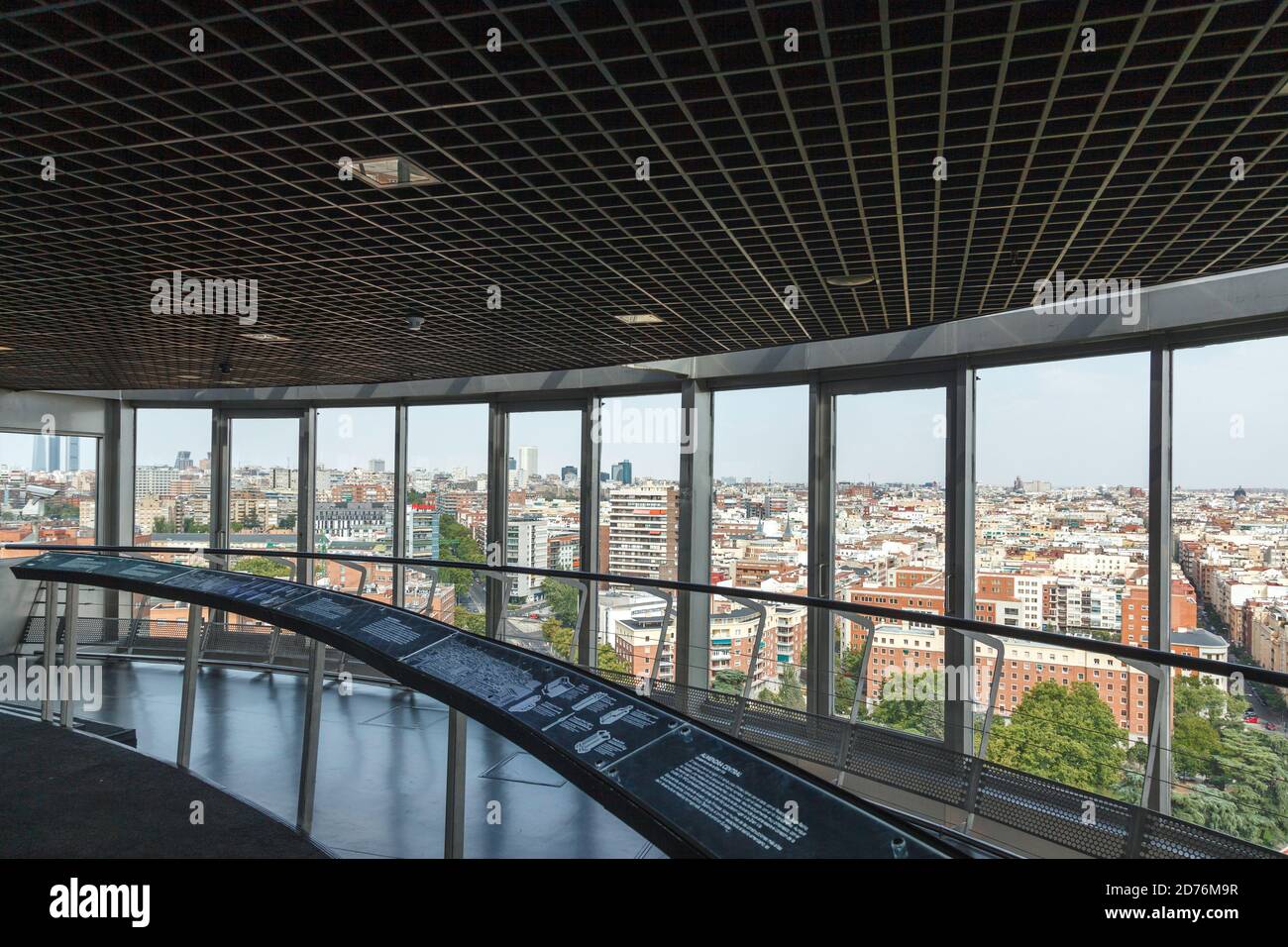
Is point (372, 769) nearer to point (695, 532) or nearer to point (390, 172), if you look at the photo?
point (695, 532)

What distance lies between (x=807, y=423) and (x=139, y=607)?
308 inches

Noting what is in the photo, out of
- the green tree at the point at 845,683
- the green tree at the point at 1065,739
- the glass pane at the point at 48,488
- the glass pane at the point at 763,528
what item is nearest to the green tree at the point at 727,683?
the glass pane at the point at 763,528

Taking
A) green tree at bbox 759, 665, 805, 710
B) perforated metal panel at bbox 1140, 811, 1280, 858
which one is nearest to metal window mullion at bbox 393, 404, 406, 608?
green tree at bbox 759, 665, 805, 710

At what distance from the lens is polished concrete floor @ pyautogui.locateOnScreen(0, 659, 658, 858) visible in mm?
4180

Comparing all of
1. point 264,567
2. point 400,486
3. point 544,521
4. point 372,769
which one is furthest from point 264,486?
point 372,769

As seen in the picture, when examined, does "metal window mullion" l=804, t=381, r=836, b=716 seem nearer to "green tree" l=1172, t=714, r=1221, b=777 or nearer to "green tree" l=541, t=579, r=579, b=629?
"green tree" l=1172, t=714, r=1221, b=777

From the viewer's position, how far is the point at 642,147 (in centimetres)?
224

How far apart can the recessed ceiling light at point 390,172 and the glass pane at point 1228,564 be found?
4.30 metres

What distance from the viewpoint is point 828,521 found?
6.32 metres

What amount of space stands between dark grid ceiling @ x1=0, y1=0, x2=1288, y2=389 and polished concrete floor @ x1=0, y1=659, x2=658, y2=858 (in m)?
1.89

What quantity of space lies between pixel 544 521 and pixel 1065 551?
4780 millimetres
